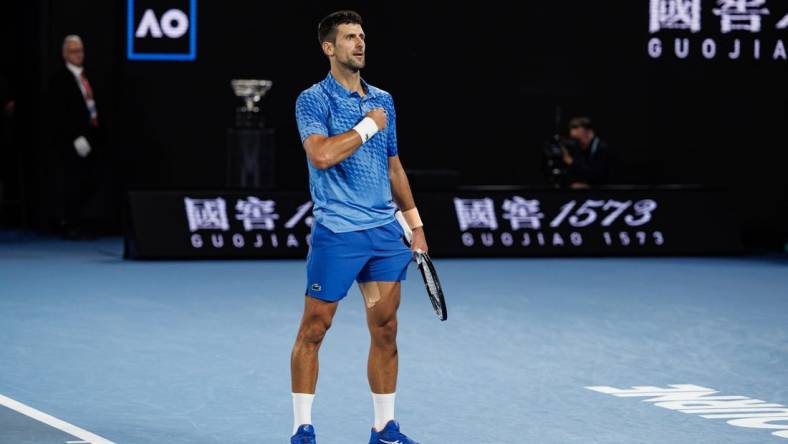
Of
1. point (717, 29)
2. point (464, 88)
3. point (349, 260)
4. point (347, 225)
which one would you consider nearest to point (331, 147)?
point (347, 225)

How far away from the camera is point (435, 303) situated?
19.5 ft

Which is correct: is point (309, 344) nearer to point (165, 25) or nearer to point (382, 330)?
point (382, 330)

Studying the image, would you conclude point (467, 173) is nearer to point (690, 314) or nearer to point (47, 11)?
point (47, 11)

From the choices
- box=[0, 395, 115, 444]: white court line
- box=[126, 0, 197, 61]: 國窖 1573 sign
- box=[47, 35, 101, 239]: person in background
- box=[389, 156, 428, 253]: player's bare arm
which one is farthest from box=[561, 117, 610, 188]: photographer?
box=[389, 156, 428, 253]: player's bare arm

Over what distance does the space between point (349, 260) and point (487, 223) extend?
27.7ft

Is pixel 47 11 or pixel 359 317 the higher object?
pixel 47 11

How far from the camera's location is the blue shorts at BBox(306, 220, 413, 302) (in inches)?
224

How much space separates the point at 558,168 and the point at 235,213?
3.60m

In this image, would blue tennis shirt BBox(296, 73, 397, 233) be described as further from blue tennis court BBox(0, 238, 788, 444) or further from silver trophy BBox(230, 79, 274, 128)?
silver trophy BBox(230, 79, 274, 128)

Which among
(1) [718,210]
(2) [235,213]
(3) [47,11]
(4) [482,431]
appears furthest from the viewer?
(3) [47,11]

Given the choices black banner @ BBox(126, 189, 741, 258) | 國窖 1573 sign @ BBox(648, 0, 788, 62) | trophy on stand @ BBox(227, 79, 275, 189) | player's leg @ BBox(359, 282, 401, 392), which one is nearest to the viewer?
player's leg @ BBox(359, 282, 401, 392)

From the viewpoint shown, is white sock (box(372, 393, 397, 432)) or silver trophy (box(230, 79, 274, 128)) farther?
silver trophy (box(230, 79, 274, 128))

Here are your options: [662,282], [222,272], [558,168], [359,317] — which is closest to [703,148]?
[558,168]

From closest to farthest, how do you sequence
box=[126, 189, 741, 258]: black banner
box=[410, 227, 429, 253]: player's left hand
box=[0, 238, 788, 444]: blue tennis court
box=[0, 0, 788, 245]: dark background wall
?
box=[410, 227, 429, 253]: player's left hand → box=[0, 238, 788, 444]: blue tennis court → box=[126, 189, 741, 258]: black banner → box=[0, 0, 788, 245]: dark background wall
